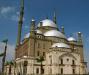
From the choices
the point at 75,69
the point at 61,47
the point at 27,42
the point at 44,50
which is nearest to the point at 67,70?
the point at 75,69

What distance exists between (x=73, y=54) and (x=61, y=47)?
2.98 metres

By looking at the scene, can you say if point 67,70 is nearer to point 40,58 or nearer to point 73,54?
point 73,54

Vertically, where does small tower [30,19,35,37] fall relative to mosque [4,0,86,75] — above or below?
above

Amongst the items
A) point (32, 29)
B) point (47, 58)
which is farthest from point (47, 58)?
point (32, 29)

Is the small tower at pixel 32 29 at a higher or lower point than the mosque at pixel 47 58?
higher

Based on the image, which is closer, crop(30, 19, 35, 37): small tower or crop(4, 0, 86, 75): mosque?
crop(4, 0, 86, 75): mosque

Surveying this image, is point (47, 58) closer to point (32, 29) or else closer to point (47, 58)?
point (47, 58)

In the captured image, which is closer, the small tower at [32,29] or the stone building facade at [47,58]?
the stone building facade at [47,58]

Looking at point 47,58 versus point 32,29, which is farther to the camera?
point 32,29

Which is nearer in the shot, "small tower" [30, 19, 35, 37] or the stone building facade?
the stone building facade

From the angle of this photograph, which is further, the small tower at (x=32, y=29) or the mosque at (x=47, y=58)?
the small tower at (x=32, y=29)

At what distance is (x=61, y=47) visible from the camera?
38.4 m

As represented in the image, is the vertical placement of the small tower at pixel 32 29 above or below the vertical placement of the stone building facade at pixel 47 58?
above

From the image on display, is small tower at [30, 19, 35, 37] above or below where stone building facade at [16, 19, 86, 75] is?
above
